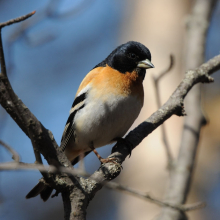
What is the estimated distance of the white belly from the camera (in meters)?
4.21

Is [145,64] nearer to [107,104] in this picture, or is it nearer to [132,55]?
[132,55]

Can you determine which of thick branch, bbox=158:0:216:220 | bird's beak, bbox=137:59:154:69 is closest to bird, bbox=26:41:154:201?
bird's beak, bbox=137:59:154:69

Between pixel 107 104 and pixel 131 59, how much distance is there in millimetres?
949

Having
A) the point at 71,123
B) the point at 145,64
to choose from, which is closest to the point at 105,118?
the point at 71,123

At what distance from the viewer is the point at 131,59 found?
4.77m

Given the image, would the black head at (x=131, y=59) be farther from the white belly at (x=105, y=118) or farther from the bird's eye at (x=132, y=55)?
the white belly at (x=105, y=118)

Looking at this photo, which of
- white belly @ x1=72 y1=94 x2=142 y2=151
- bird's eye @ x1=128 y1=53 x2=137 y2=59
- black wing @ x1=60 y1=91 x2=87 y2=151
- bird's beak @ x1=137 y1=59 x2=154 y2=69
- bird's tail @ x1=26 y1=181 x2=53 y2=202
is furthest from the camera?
bird's eye @ x1=128 y1=53 x2=137 y2=59

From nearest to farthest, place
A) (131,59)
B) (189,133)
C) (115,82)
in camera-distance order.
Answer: (115,82)
(131,59)
(189,133)

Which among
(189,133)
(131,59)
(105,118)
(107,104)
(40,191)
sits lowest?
(189,133)

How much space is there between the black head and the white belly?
0.59 m

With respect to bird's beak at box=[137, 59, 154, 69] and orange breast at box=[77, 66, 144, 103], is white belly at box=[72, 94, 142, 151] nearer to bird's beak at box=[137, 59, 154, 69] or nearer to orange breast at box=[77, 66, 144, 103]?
orange breast at box=[77, 66, 144, 103]

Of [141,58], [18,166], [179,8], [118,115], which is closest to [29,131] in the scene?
[18,166]

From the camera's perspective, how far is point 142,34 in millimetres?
7805

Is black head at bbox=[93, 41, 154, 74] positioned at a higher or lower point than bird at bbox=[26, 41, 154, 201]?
higher
